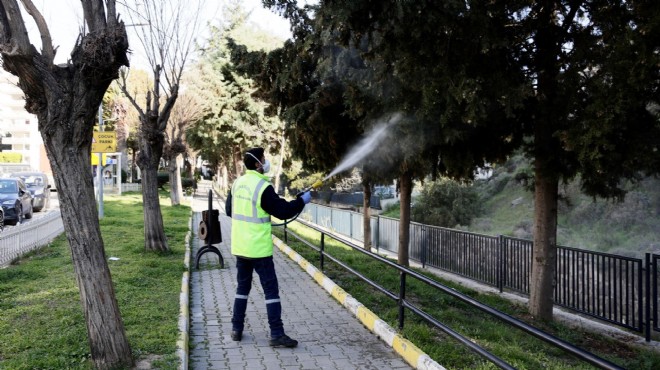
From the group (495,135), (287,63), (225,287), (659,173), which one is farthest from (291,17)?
(659,173)

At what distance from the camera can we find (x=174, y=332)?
6.07 m

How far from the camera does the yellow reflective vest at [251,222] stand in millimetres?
6016

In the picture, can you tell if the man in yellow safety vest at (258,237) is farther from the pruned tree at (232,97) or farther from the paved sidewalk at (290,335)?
the pruned tree at (232,97)

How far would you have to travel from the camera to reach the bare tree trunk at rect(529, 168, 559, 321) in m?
9.00

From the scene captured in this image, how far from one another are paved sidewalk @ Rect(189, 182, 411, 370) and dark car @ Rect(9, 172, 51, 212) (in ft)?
60.0

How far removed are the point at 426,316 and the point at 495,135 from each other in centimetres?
473

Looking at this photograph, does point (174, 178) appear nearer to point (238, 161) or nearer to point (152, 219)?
point (238, 161)

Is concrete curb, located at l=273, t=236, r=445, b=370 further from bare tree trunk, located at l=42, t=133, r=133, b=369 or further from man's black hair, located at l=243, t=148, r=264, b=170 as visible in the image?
bare tree trunk, located at l=42, t=133, r=133, b=369

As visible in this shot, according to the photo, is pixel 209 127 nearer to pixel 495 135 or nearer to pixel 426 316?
pixel 495 135

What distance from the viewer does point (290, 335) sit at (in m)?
6.47

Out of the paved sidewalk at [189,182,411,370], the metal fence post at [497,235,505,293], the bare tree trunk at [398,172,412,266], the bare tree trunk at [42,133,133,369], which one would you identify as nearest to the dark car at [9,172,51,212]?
the bare tree trunk at [398,172,412,266]

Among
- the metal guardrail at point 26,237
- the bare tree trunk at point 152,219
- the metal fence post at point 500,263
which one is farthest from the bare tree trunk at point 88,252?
the metal fence post at point 500,263

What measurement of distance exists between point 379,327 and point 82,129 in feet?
11.8

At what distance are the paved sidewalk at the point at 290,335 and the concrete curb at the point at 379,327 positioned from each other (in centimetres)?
6
